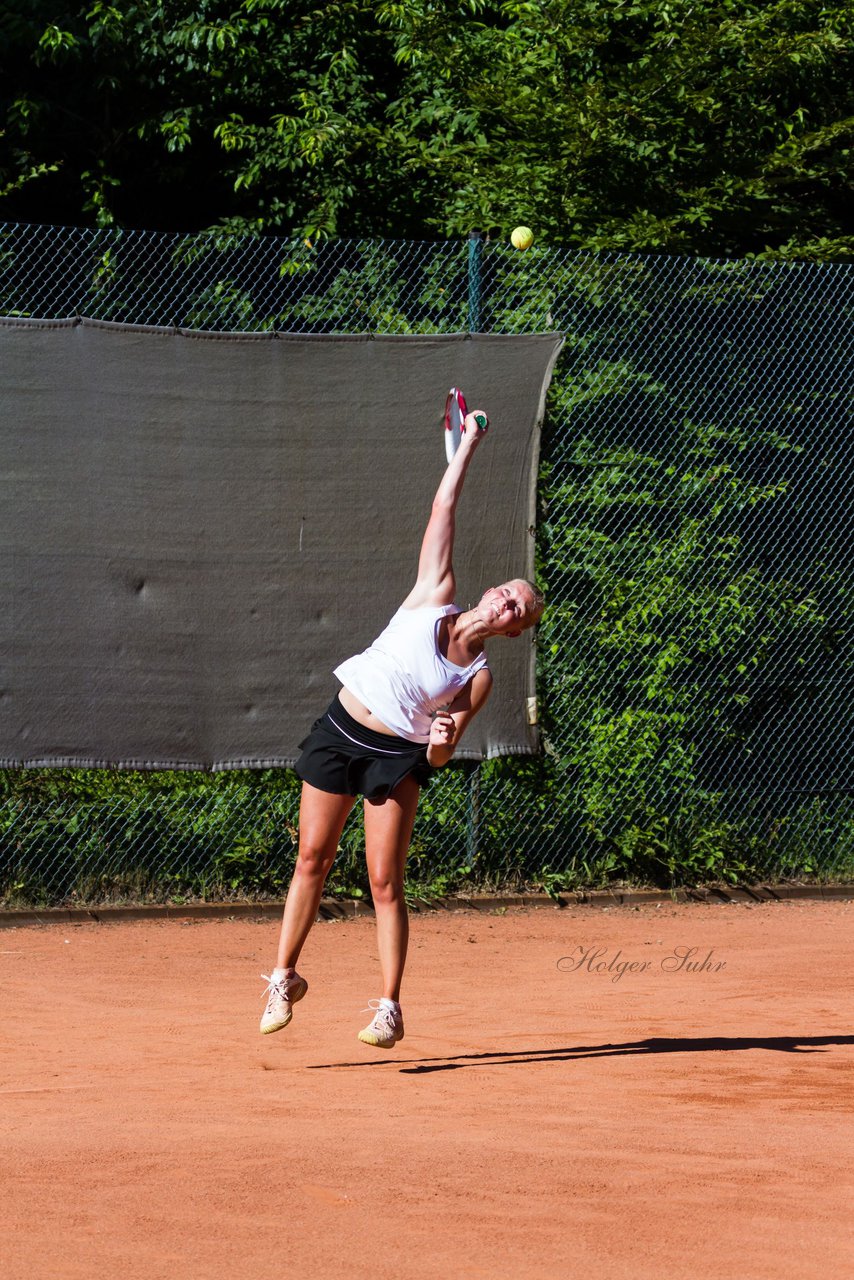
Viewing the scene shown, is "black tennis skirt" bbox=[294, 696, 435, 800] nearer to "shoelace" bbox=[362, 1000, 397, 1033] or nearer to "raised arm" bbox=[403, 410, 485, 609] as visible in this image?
"raised arm" bbox=[403, 410, 485, 609]

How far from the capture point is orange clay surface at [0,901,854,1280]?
3121mm

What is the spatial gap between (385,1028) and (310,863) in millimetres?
525

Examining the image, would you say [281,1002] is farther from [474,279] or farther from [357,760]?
[474,279]

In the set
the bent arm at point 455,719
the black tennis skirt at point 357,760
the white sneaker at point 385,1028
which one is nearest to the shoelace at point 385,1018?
the white sneaker at point 385,1028

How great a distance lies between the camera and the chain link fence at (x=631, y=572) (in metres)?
7.02

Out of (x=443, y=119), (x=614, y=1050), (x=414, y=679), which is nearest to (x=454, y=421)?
(x=414, y=679)

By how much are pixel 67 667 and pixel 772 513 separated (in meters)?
3.39

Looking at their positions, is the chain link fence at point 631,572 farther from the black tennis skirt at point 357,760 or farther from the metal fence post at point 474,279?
the black tennis skirt at point 357,760

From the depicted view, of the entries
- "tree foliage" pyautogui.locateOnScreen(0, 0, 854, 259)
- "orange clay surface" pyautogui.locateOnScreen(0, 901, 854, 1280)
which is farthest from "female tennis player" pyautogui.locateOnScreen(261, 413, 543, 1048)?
"tree foliage" pyautogui.locateOnScreen(0, 0, 854, 259)

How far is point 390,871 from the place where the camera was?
4.68 metres

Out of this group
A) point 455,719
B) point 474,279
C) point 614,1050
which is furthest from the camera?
point 474,279

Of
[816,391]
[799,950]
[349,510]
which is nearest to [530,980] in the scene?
[799,950]

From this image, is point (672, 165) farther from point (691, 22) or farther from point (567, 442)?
point (567, 442)

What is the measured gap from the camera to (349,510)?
702 cm
